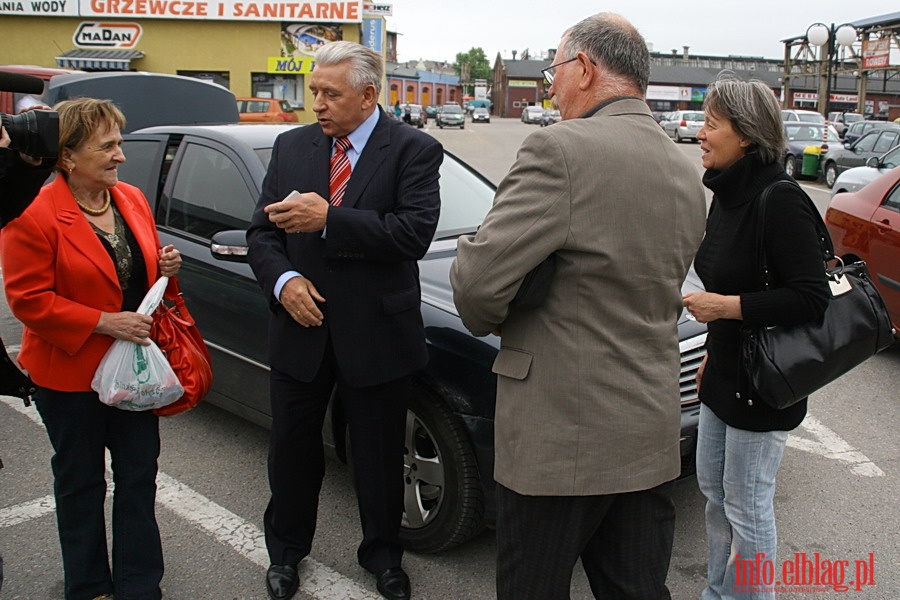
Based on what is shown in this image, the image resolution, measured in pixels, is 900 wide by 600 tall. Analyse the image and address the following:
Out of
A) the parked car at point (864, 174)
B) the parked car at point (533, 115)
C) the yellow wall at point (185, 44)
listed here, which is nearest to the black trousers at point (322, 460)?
the parked car at point (864, 174)

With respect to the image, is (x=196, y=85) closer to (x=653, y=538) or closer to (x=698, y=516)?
(x=698, y=516)

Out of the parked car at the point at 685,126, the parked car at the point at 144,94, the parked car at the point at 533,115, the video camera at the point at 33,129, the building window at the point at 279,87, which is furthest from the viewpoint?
the parked car at the point at 533,115

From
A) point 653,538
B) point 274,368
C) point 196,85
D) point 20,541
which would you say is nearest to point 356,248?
point 274,368

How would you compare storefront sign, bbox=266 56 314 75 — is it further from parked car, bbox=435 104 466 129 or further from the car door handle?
the car door handle

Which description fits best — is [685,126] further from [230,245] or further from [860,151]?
[230,245]

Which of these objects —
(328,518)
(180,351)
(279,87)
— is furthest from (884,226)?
(279,87)

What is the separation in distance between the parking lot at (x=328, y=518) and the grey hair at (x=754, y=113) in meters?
1.47

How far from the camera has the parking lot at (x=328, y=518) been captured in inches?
117

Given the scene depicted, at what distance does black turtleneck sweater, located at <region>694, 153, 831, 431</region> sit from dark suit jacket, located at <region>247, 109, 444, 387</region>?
0.93 m

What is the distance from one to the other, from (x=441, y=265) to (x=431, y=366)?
67cm

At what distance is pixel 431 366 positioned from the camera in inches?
115

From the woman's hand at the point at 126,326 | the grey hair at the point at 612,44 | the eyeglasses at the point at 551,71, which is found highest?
the grey hair at the point at 612,44

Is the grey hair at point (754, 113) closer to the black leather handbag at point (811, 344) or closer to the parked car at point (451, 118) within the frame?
the black leather handbag at point (811, 344)

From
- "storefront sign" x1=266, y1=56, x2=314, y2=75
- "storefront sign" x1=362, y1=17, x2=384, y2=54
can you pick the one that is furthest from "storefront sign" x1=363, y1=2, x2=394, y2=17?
"storefront sign" x1=266, y1=56, x2=314, y2=75
